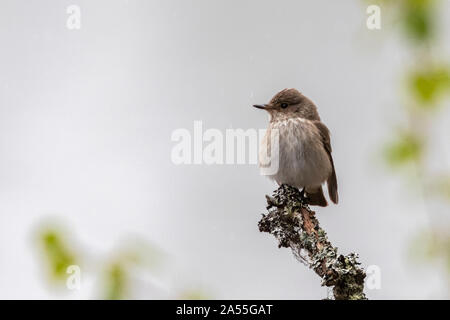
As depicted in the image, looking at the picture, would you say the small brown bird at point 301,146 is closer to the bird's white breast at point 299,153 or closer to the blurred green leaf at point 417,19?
the bird's white breast at point 299,153

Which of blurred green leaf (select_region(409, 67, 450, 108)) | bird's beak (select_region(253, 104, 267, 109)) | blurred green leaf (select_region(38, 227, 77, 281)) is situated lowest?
blurred green leaf (select_region(38, 227, 77, 281))

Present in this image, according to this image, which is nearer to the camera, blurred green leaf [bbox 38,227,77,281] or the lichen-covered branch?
blurred green leaf [bbox 38,227,77,281]

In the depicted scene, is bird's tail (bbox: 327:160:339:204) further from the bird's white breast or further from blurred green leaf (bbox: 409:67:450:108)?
blurred green leaf (bbox: 409:67:450:108)

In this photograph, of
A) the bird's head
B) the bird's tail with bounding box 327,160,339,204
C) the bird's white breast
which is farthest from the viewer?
the bird's head

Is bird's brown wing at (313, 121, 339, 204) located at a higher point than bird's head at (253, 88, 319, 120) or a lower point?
lower

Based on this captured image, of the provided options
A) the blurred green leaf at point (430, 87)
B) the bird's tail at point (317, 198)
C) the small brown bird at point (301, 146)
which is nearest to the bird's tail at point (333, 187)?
the small brown bird at point (301, 146)

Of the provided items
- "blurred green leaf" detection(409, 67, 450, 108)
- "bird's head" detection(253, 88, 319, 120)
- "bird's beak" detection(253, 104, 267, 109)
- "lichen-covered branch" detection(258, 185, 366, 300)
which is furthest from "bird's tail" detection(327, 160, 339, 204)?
"blurred green leaf" detection(409, 67, 450, 108)

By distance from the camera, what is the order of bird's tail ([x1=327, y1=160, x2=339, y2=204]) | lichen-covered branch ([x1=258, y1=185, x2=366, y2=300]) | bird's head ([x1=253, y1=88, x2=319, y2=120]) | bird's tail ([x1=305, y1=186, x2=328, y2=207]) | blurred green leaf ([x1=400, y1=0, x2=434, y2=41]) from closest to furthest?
blurred green leaf ([x1=400, y1=0, x2=434, y2=41]), lichen-covered branch ([x1=258, y1=185, x2=366, y2=300]), bird's tail ([x1=327, y1=160, x2=339, y2=204]), bird's tail ([x1=305, y1=186, x2=328, y2=207]), bird's head ([x1=253, y1=88, x2=319, y2=120])
